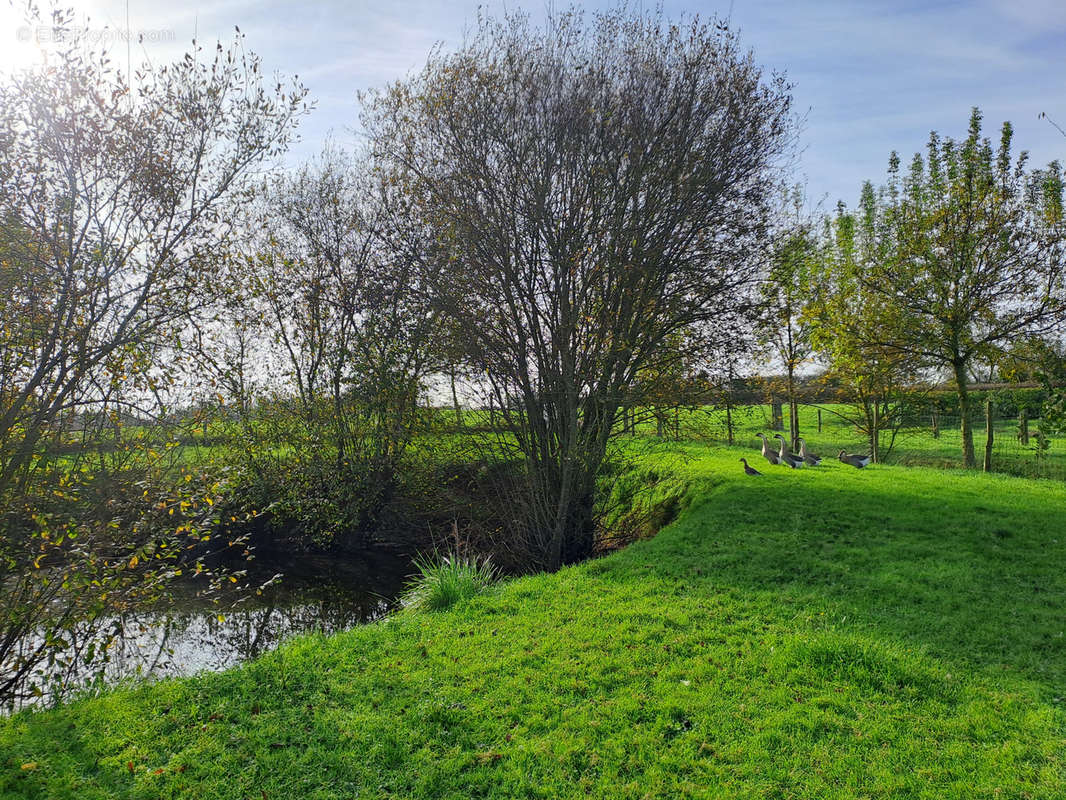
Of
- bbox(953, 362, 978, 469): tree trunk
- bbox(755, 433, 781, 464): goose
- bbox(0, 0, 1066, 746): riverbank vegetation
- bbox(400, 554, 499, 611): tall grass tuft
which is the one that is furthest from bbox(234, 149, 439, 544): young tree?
bbox(953, 362, 978, 469): tree trunk

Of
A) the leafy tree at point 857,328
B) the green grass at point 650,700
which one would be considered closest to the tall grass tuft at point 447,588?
the green grass at point 650,700

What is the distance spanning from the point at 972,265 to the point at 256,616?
62.9 feet

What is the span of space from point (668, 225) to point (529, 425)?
4799 millimetres

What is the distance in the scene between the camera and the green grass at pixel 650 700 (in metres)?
4.66

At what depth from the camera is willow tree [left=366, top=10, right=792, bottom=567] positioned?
11.5 m

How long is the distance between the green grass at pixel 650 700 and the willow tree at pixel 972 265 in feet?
29.8

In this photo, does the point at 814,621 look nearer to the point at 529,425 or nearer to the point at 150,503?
the point at 529,425

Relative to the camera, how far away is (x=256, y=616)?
459 inches

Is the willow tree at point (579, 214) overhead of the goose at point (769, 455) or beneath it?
overhead

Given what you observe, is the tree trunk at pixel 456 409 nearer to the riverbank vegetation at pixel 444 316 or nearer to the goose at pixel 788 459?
the riverbank vegetation at pixel 444 316

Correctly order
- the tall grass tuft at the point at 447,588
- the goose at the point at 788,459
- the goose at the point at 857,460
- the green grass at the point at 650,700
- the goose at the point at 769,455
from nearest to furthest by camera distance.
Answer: the green grass at the point at 650,700
the tall grass tuft at the point at 447,588
the goose at the point at 788,459
the goose at the point at 769,455
the goose at the point at 857,460

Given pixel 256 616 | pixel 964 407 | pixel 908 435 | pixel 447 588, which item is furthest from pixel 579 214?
pixel 908 435

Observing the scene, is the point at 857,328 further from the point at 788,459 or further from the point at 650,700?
the point at 650,700

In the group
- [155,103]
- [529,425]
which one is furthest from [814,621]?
[155,103]
